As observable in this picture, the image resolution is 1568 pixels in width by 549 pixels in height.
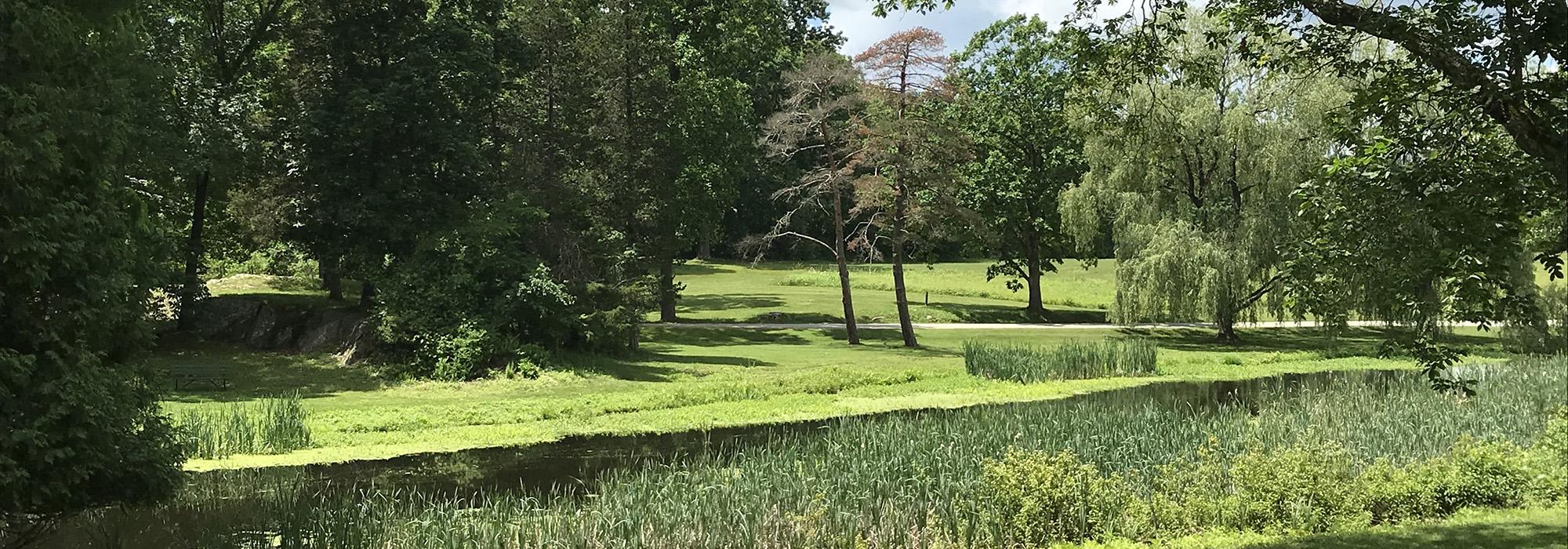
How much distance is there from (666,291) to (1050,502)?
2573 centimetres

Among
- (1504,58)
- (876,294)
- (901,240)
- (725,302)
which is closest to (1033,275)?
(876,294)

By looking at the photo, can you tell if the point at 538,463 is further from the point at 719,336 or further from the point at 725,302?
the point at 725,302

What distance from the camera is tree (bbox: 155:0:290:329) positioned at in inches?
933

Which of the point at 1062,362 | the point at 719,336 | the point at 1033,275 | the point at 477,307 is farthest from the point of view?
the point at 1033,275

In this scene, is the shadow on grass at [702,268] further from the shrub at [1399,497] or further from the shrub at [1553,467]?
the shrub at [1553,467]

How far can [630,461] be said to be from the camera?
1441 centimetres

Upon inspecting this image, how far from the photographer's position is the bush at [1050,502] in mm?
9922

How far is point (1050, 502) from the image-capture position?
32.9 ft

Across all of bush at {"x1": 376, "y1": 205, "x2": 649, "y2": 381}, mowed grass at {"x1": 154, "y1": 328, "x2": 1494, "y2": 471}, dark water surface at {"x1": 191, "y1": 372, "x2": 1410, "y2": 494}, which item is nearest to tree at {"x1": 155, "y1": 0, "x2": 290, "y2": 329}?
mowed grass at {"x1": 154, "y1": 328, "x2": 1494, "y2": 471}

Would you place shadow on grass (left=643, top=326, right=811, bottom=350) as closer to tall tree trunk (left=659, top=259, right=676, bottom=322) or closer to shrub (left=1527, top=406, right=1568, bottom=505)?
tall tree trunk (left=659, top=259, right=676, bottom=322)

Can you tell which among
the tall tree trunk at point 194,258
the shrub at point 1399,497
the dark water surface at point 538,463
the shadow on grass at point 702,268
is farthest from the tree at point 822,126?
the shadow on grass at point 702,268

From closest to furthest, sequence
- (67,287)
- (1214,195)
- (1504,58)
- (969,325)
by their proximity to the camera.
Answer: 1. (1504,58)
2. (67,287)
3. (1214,195)
4. (969,325)

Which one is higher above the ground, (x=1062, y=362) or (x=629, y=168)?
(x=629, y=168)

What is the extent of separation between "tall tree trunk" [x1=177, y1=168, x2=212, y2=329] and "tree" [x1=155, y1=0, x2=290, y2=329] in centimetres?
2
